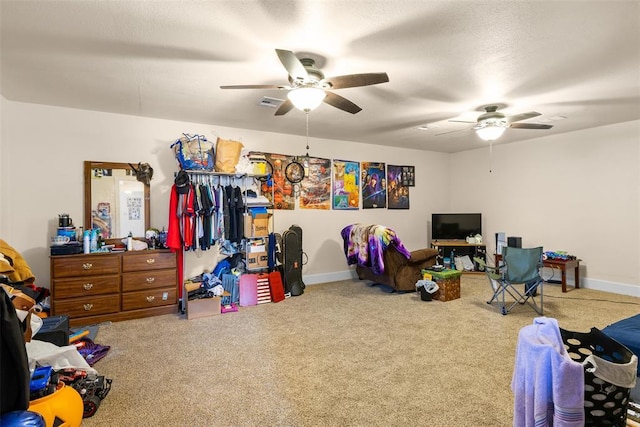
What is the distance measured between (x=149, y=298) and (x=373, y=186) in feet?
13.7

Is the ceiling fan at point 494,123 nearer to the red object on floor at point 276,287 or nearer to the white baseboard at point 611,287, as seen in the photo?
the white baseboard at point 611,287

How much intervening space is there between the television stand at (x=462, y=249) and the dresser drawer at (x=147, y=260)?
466cm

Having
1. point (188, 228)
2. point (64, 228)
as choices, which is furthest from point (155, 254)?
point (64, 228)

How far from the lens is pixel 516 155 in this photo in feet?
19.7

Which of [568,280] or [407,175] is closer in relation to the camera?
[568,280]

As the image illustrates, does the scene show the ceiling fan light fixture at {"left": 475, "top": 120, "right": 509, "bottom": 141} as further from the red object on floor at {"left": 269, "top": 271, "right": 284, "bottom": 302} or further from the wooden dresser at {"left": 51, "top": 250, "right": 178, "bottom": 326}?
the wooden dresser at {"left": 51, "top": 250, "right": 178, "bottom": 326}

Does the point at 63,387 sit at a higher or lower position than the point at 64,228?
lower

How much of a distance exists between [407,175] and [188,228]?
445 centimetres

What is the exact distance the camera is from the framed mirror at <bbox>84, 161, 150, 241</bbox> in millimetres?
3998

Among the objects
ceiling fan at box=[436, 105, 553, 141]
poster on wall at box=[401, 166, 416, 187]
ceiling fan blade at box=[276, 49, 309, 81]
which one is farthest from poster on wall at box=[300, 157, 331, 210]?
ceiling fan blade at box=[276, 49, 309, 81]

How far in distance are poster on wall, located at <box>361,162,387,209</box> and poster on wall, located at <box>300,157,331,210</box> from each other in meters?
Answer: 0.80

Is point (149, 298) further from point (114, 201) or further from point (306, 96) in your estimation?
point (306, 96)

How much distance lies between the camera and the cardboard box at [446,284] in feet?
14.6

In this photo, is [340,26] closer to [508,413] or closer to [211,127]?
[508,413]
